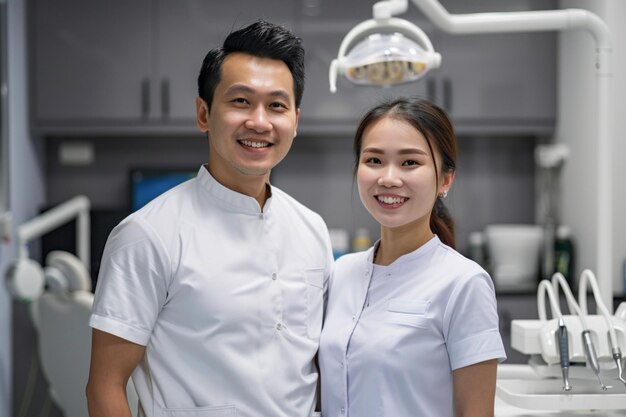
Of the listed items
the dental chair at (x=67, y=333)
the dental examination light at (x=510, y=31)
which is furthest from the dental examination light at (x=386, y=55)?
the dental chair at (x=67, y=333)

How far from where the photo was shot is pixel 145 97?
3.23m

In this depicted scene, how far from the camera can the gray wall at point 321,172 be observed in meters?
3.50

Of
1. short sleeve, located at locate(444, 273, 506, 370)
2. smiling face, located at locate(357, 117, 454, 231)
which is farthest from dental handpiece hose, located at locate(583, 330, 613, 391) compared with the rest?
smiling face, located at locate(357, 117, 454, 231)

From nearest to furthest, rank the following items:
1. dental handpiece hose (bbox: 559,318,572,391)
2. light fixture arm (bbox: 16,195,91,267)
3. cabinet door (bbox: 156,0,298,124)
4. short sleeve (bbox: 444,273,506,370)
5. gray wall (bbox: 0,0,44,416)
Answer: short sleeve (bbox: 444,273,506,370) < dental handpiece hose (bbox: 559,318,572,391) < light fixture arm (bbox: 16,195,91,267) < gray wall (bbox: 0,0,44,416) < cabinet door (bbox: 156,0,298,124)

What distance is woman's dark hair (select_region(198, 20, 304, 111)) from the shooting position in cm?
134

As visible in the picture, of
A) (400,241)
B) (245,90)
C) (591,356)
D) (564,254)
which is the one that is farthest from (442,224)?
(564,254)

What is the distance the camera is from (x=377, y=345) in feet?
4.27

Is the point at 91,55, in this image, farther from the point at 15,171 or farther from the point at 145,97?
the point at 15,171

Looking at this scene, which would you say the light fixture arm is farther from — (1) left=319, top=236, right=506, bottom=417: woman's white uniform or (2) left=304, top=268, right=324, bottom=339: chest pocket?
(1) left=319, top=236, right=506, bottom=417: woman's white uniform

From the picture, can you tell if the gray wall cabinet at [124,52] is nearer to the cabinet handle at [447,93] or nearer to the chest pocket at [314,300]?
the cabinet handle at [447,93]

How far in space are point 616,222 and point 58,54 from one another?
94.1 inches

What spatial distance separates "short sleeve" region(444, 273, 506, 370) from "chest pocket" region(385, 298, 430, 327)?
4 cm

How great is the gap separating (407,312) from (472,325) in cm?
12

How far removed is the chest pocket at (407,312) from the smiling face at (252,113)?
0.34 meters
